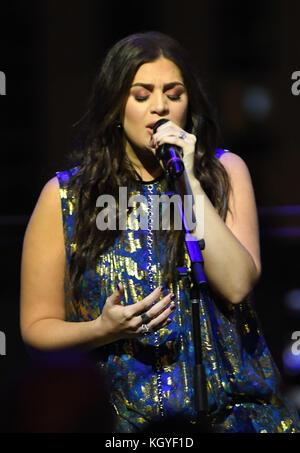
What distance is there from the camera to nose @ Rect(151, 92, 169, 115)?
1984mm

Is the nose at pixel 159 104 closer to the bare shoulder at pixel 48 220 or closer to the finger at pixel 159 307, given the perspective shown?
the bare shoulder at pixel 48 220

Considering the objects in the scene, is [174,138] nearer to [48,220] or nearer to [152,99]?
[152,99]

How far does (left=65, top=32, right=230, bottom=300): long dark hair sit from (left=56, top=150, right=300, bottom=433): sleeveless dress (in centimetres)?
3

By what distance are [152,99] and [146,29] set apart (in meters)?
4.73

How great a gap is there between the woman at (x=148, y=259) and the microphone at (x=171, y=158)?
9 cm

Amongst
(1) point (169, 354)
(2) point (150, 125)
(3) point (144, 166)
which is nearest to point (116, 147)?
(3) point (144, 166)

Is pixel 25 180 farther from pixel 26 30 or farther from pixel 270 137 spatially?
pixel 270 137

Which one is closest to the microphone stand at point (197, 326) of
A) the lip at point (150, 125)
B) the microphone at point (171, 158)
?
the microphone at point (171, 158)

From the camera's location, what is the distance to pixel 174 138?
177 centimetres

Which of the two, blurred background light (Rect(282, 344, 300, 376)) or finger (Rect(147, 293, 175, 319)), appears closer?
finger (Rect(147, 293, 175, 319))

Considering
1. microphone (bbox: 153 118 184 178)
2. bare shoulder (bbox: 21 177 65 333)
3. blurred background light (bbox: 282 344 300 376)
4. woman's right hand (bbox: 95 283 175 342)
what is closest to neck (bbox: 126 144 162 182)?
bare shoulder (bbox: 21 177 65 333)

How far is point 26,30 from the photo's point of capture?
663cm

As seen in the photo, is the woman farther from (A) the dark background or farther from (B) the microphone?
(A) the dark background

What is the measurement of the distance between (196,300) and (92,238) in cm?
54
